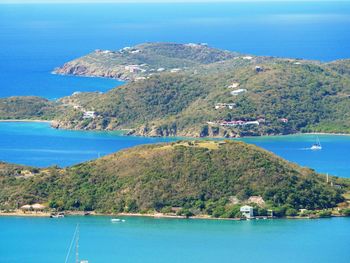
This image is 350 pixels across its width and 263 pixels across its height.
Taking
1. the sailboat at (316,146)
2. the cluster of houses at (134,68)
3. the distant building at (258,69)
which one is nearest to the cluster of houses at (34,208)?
the sailboat at (316,146)

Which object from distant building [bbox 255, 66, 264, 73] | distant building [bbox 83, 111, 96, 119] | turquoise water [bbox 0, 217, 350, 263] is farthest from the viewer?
distant building [bbox 255, 66, 264, 73]

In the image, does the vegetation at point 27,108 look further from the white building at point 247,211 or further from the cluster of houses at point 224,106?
the white building at point 247,211

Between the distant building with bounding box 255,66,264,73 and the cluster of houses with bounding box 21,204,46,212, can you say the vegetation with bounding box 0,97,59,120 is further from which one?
the cluster of houses with bounding box 21,204,46,212

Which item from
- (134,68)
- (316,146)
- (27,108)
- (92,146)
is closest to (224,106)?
(316,146)

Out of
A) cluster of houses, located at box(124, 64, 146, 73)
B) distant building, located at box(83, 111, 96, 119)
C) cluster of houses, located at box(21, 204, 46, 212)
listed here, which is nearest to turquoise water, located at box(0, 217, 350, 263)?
cluster of houses, located at box(21, 204, 46, 212)

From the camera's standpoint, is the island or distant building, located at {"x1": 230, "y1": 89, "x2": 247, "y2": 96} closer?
the island

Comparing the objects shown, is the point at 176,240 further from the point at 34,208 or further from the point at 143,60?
the point at 143,60

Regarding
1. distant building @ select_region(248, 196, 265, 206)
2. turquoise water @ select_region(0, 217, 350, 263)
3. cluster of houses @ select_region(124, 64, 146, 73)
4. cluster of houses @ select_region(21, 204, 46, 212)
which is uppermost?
cluster of houses @ select_region(124, 64, 146, 73)
